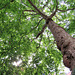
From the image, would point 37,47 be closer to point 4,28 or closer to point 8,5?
point 4,28

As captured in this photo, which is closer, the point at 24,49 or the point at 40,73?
the point at 40,73

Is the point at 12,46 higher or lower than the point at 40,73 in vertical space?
higher

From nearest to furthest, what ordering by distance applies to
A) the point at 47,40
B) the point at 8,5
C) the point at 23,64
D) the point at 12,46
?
the point at 8,5, the point at 12,46, the point at 23,64, the point at 47,40

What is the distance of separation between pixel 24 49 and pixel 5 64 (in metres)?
1.45

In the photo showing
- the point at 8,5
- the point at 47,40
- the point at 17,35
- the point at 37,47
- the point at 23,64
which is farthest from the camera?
the point at 47,40

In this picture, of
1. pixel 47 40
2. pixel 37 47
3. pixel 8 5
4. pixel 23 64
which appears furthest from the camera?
pixel 47 40

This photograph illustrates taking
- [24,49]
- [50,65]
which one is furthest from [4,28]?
[50,65]

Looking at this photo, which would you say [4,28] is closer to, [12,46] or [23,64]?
[12,46]

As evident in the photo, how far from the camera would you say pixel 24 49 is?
199 inches

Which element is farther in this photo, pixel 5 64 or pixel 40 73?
pixel 40 73

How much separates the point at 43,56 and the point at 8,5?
390cm

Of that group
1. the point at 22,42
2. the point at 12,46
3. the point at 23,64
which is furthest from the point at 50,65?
the point at 12,46

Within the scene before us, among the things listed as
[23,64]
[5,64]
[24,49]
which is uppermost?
[24,49]

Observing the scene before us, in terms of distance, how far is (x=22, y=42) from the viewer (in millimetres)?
4977
